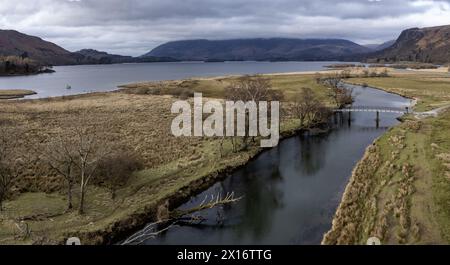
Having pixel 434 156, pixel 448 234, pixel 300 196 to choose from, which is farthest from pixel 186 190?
pixel 434 156

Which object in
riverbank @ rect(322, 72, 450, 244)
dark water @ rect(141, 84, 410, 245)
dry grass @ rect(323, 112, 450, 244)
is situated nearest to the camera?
dry grass @ rect(323, 112, 450, 244)

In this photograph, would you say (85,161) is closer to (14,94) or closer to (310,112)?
(310,112)

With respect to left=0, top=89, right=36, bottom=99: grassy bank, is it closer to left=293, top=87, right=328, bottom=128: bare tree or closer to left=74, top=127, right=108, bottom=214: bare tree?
left=293, top=87, right=328, bottom=128: bare tree

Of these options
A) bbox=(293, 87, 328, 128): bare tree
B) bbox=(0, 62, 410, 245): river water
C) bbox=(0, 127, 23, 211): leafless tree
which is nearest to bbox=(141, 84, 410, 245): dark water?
bbox=(0, 62, 410, 245): river water

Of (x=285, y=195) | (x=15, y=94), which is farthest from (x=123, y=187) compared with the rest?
(x=15, y=94)

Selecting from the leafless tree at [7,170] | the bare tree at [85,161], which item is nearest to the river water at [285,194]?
the bare tree at [85,161]
